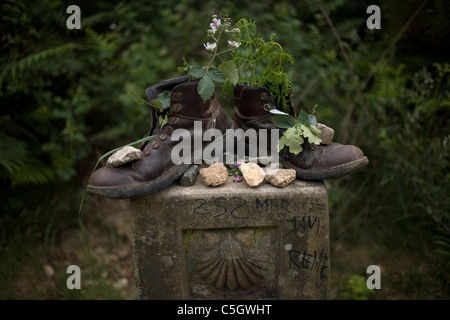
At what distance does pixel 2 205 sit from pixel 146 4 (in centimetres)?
219

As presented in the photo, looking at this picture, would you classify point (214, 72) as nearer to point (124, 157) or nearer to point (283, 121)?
point (283, 121)

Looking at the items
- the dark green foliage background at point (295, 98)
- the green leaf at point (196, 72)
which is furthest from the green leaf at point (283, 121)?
the dark green foliage background at point (295, 98)

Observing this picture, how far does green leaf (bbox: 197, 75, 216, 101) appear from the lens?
1.95m

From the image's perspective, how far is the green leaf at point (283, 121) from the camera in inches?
80.4

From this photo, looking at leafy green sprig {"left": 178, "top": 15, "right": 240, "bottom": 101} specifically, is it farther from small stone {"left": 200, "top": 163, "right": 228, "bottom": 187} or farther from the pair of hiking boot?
small stone {"left": 200, "top": 163, "right": 228, "bottom": 187}

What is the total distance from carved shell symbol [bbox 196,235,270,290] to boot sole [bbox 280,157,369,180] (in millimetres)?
419

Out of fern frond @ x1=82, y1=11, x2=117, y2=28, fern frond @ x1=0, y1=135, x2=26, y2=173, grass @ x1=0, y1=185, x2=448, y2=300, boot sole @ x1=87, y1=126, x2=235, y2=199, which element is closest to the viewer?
boot sole @ x1=87, y1=126, x2=235, y2=199

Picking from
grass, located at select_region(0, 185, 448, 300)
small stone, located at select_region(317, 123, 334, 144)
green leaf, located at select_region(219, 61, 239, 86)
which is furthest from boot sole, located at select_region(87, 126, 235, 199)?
grass, located at select_region(0, 185, 448, 300)

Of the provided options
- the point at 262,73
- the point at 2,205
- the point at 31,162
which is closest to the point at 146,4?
the point at 31,162

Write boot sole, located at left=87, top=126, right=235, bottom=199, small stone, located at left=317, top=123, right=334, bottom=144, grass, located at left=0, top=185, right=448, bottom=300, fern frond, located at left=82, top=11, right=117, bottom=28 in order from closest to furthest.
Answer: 1. boot sole, located at left=87, top=126, right=235, bottom=199
2. small stone, located at left=317, top=123, right=334, bottom=144
3. grass, located at left=0, top=185, right=448, bottom=300
4. fern frond, located at left=82, top=11, right=117, bottom=28

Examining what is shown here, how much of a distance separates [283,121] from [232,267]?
70cm

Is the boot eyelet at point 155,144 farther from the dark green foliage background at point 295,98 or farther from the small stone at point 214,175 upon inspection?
the dark green foliage background at point 295,98

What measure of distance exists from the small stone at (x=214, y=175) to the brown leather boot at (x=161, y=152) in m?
0.09
